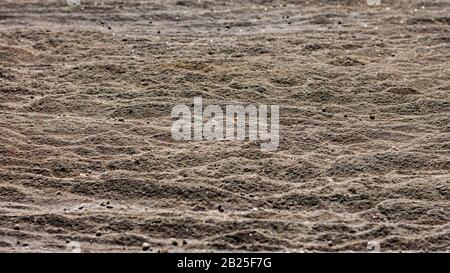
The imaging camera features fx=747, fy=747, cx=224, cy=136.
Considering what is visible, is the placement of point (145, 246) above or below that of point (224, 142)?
below

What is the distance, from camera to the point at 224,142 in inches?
324

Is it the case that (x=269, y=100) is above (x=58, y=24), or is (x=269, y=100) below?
below

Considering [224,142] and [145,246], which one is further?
[224,142]

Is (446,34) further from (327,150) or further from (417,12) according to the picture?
(327,150)

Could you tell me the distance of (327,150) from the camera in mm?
8078

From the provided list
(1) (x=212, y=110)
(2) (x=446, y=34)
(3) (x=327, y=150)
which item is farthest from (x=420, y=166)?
(2) (x=446, y=34)

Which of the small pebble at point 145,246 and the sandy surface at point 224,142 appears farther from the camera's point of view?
the sandy surface at point 224,142

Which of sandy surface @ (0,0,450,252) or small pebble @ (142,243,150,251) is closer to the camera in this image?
small pebble @ (142,243,150,251)

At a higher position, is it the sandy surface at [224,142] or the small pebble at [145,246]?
the sandy surface at [224,142]

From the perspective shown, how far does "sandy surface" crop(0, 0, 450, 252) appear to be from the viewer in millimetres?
6734

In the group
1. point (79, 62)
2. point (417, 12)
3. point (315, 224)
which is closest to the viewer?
point (315, 224)

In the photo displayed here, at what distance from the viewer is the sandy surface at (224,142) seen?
22.1 ft

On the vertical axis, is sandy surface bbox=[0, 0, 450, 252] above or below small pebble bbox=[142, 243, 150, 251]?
above
